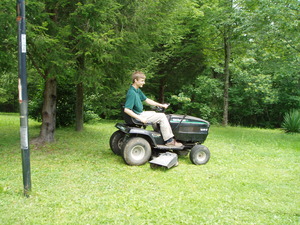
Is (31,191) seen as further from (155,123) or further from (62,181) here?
(155,123)

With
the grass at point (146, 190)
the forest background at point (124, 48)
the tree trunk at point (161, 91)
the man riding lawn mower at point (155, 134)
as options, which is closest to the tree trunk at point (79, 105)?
the forest background at point (124, 48)

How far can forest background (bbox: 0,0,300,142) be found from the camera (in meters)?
5.59

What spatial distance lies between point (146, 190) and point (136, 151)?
1413 millimetres

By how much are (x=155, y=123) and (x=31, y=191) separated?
2.49 m

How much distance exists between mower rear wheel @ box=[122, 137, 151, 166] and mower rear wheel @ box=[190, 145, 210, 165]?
861 millimetres

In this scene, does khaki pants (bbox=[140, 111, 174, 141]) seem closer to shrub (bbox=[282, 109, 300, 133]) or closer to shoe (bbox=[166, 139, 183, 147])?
shoe (bbox=[166, 139, 183, 147])

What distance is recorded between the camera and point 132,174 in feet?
15.1

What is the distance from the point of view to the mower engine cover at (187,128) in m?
5.39

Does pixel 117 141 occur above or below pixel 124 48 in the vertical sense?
below

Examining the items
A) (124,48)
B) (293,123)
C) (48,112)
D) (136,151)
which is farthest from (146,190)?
(293,123)

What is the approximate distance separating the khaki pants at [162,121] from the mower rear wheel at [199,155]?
0.57 m

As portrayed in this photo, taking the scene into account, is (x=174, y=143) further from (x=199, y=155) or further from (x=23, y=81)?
(x=23, y=81)

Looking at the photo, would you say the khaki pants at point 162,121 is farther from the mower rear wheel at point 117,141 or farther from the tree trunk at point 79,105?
the tree trunk at point 79,105

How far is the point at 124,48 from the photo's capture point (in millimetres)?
6484
